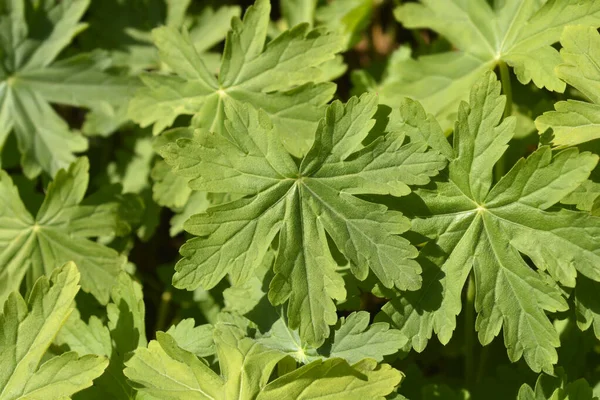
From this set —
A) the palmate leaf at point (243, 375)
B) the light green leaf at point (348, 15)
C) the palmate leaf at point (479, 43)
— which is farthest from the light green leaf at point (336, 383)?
the light green leaf at point (348, 15)

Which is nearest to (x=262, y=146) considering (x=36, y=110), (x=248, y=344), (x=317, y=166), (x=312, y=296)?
(x=317, y=166)

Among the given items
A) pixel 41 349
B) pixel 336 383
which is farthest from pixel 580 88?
pixel 41 349

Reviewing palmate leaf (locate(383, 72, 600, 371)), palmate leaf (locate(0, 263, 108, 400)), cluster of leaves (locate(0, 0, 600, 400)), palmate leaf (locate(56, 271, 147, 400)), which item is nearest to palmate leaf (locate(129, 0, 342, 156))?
cluster of leaves (locate(0, 0, 600, 400))

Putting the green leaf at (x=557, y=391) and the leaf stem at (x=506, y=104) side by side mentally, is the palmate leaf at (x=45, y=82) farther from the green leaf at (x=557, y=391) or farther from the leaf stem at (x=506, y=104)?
the green leaf at (x=557, y=391)

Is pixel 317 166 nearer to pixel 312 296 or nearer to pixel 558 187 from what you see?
pixel 312 296

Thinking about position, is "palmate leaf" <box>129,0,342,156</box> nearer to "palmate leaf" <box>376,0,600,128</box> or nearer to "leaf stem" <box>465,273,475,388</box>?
"palmate leaf" <box>376,0,600,128</box>

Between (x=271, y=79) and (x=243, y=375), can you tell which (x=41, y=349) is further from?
(x=271, y=79)

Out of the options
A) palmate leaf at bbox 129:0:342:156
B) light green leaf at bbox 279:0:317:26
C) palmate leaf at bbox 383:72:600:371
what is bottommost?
palmate leaf at bbox 383:72:600:371
